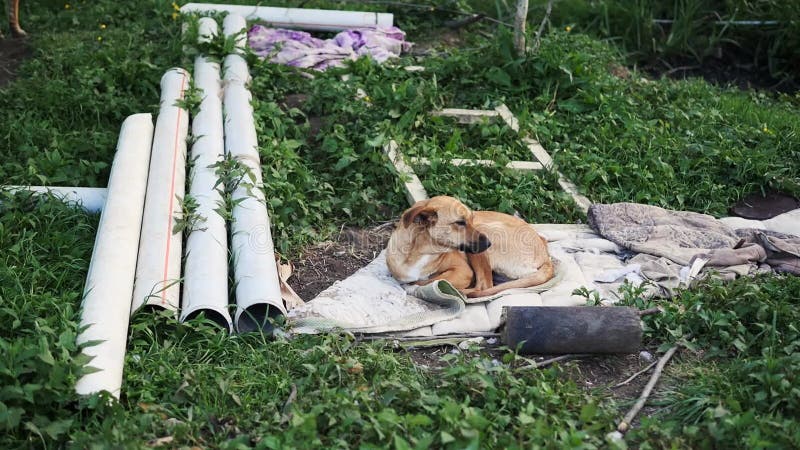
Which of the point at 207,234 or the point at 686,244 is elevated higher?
the point at 207,234

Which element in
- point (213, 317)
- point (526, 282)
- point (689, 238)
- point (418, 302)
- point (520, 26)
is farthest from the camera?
point (520, 26)

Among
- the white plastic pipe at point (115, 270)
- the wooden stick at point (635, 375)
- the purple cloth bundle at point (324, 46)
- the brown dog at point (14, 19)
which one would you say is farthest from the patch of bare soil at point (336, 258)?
the brown dog at point (14, 19)

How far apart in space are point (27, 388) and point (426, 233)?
246 centimetres

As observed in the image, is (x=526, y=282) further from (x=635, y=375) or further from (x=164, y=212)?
(x=164, y=212)

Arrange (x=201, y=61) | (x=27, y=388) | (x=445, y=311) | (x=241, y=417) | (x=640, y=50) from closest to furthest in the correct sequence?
(x=27, y=388) < (x=241, y=417) < (x=445, y=311) < (x=201, y=61) < (x=640, y=50)

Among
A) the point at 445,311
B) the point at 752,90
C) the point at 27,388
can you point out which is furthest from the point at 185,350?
the point at 752,90

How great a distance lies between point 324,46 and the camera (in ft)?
29.3

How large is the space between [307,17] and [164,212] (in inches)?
173

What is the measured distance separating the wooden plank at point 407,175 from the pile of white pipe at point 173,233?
1075 mm

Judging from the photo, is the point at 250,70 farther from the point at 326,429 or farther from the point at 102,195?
the point at 326,429

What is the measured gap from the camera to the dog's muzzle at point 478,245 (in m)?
5.36

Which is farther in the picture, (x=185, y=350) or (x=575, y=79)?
(x=575, y=79)

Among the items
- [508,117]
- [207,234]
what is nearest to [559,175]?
[508,117]

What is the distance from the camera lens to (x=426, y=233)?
5.45m
